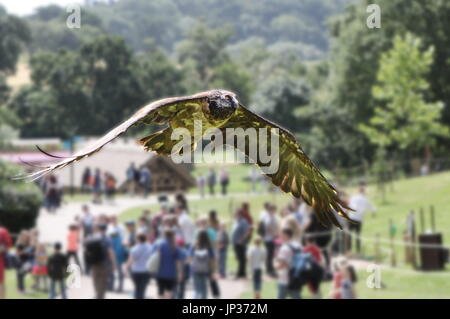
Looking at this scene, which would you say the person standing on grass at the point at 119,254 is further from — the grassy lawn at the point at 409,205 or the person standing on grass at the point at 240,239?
the grassy lawn at the point at 409,205

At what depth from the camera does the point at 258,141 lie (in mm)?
7797

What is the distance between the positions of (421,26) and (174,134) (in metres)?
42.6

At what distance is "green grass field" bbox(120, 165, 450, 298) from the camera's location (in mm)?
14807

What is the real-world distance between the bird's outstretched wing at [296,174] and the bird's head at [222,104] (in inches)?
12.7

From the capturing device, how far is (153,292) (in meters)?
14.6

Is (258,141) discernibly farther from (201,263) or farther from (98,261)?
(98,261)

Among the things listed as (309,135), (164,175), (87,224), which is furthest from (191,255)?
(309,135)

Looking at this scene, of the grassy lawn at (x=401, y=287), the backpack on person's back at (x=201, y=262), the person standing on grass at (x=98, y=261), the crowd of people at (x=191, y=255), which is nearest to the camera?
the crowd of people at (x=191, y=255)

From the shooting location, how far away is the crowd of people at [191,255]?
38.8 ft

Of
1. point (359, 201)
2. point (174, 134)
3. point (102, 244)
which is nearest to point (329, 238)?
point (359, 201)

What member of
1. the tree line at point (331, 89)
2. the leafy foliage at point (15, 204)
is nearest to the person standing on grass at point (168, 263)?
the leafy foliage at point (15, 204)

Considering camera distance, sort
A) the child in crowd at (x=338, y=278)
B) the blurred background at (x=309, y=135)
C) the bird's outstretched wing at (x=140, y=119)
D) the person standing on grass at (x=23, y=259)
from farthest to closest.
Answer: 1. the blurred background at (x=309, y=135)
2. the person standing on grass at (x=23, y=259)
3. the child in crowd at (x=338, y=278)
4. the bird's outstretched wing at (x=140, y=119)

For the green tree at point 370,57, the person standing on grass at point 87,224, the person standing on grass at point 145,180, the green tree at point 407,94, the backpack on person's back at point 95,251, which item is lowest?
the backpack on person's back at point 95,251

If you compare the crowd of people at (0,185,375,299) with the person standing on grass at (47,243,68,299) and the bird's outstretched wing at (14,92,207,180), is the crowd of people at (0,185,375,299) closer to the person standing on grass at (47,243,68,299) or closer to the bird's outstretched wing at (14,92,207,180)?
the person standing on grass at (47,243,68,299)
